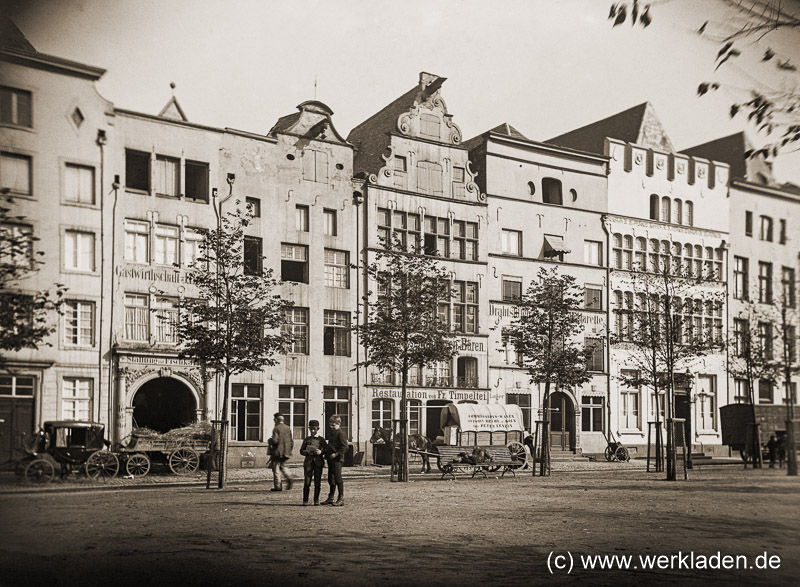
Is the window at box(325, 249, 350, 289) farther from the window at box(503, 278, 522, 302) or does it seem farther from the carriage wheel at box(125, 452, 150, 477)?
the carriage wheel at box(125, 452, 150, 477)

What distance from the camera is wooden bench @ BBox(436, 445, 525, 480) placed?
22.1 m

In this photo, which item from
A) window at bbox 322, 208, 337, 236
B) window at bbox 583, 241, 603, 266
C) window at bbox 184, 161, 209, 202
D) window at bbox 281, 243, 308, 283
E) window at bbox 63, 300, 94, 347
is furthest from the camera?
window at bbox 583, 241, 603, 266

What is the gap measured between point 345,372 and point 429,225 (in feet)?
20.5

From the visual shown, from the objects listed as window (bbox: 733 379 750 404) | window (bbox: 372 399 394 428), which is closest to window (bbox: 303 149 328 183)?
window (bbox: 372 399 394 428)

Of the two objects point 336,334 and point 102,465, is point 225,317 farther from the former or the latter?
point 336,334

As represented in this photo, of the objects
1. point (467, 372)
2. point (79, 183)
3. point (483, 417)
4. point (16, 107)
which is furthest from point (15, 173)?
point (467, 372)

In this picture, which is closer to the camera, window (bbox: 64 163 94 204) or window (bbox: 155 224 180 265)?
window (bbox: 64 163 94 204)

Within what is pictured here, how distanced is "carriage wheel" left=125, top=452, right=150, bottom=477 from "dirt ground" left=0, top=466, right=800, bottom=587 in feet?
24.9

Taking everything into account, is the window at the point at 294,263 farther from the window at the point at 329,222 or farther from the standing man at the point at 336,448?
the standing man at the point at 336,448

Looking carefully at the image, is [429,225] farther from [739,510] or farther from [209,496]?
[739,510]

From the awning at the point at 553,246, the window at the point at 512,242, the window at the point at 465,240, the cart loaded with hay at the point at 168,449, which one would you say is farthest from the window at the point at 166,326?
the awning at the point at 553,246

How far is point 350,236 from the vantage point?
31594 mm

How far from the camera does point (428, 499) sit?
15.1 meters

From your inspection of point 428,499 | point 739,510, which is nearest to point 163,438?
point 428,499
